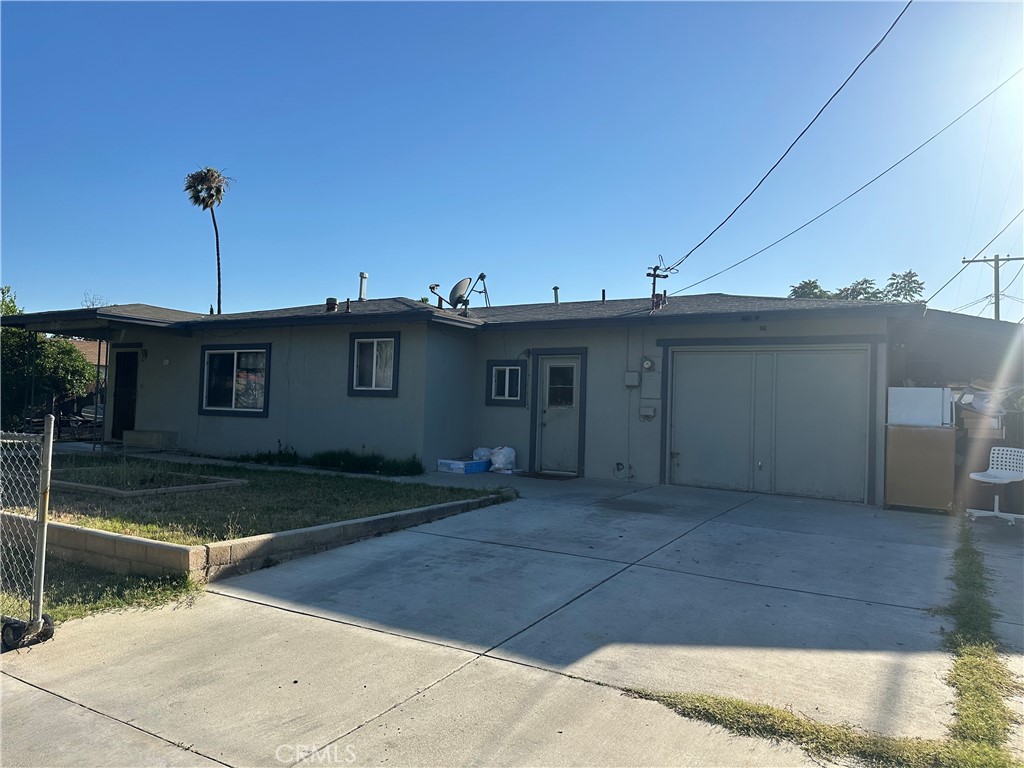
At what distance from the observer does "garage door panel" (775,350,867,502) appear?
9836mm

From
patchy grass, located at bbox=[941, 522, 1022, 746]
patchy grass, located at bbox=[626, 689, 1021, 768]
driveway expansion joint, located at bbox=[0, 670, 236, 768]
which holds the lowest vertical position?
driveway expansion joint, located at bbox=[0, 670, 236, 768]

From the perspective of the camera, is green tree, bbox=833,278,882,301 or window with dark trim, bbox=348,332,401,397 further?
green tree, bbox=833,278,882,301

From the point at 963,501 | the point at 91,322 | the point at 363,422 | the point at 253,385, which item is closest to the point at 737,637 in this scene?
the point at 963,501

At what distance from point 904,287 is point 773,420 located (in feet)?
120

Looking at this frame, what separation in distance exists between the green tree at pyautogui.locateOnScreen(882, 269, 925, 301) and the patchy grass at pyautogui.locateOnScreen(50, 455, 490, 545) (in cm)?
3886

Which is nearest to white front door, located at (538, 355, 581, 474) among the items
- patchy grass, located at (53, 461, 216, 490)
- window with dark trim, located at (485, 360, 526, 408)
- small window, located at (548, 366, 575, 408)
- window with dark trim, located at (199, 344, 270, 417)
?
small window, located at (548, 366, 575, 408)

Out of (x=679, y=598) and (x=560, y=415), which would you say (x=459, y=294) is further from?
(x=679, y=598)

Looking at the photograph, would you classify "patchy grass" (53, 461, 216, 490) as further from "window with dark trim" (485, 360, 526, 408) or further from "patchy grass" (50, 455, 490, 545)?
"window with dark trim" (485, 360, 526, 408)

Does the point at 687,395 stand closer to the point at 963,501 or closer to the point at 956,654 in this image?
the point at 963,501

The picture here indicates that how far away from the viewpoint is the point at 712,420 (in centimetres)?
1095

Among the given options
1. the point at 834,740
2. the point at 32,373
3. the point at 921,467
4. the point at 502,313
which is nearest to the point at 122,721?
the point at 834,740

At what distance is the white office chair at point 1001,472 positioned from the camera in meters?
8.14

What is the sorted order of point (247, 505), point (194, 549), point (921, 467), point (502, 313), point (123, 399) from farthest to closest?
point (123, 399) → point (502, 313) → point (921, 467) → point (247, 505) → point (194, 549)

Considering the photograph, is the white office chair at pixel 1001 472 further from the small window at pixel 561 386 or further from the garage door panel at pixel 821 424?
the small window at pixel 561 386
